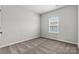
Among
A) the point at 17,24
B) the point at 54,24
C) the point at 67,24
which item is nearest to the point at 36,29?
the point at 54,24

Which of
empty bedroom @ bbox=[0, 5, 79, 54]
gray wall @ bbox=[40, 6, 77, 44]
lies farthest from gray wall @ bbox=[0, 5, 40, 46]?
gray wall @ bbox=[40, 6, 77, 44]

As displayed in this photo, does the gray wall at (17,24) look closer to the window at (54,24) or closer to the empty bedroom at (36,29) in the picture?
the empty bedroom at (36,29)

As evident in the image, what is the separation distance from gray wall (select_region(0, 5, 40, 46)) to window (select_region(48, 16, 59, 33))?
58.5 inches

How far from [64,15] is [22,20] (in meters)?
3.01

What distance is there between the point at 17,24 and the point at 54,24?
2.92m

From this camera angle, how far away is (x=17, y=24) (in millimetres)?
→ 3449

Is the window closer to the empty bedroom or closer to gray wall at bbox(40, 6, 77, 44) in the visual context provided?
the empty bedroom

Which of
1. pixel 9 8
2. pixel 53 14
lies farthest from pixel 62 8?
pixel 9 8

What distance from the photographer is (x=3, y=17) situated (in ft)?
9.06

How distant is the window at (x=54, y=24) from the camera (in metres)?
4.23

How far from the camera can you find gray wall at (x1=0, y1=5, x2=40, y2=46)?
9.35 feet

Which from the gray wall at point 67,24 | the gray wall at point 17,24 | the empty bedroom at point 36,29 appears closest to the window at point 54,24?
the empty bedroom at point 36,29

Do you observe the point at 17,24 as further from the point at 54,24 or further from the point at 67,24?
the point at 67,24

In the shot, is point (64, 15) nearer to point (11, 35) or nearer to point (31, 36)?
point (31, 36)
